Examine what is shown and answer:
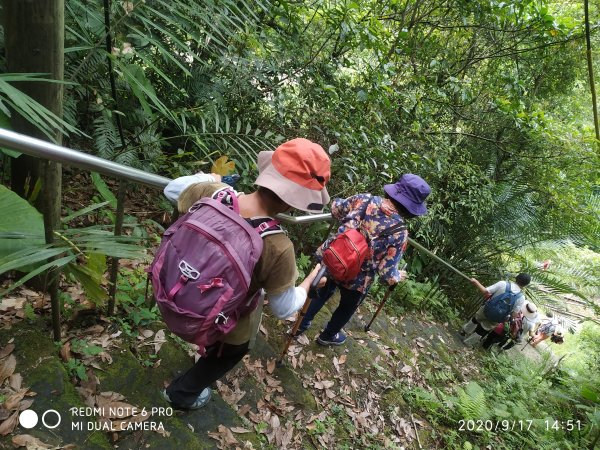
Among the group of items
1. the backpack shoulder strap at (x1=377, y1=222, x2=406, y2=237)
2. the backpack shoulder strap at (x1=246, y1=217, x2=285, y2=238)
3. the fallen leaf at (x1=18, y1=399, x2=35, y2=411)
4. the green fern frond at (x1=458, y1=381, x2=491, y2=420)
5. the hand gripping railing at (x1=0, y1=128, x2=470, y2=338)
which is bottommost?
the green fern frond at (x1=458, y1=381, x2=491, y2=420)

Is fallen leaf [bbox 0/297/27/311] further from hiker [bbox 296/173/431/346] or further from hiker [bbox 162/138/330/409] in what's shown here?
hiker [bbox 296/173/431/346]

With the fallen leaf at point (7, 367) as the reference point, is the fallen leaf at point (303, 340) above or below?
below

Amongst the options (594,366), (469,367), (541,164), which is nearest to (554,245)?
(541,164)

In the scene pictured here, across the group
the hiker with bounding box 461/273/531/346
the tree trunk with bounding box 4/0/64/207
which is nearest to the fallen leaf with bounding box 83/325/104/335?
the tree trunk with bounding box 4/0/64/207

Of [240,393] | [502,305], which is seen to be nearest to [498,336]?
[502,305]

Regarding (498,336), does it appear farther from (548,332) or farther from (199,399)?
(199,399)

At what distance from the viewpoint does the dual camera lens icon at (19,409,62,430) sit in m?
1.61

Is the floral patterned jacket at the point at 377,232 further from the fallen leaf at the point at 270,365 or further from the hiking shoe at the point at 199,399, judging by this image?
the hiking shoe at the point at 199,399

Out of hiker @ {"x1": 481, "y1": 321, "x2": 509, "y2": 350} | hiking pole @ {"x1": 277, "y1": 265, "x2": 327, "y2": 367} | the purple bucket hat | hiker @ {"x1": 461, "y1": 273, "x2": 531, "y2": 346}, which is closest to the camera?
hiking pole @ {"x1": 277, "y1": 265, "x2": 327, "y2": 367}

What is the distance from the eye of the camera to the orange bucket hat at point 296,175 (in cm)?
158

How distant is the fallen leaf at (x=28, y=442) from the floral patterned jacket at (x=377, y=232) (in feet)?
6.92

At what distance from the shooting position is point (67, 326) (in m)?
2.15

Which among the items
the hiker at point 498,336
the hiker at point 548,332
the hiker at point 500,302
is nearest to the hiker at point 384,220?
the hiker at point 500,302

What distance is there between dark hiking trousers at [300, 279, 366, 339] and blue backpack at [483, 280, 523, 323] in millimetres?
3786
